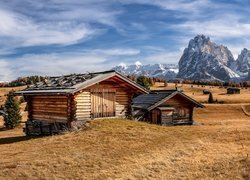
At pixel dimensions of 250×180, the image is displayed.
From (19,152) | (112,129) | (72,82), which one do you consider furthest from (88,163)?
(72,82)

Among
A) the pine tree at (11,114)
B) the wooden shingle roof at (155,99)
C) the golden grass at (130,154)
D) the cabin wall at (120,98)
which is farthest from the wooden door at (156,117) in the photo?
the pine tree at (11,114)

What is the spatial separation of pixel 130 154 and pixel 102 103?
1182cm

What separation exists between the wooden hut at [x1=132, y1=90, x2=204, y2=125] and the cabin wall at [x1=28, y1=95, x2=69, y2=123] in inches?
522

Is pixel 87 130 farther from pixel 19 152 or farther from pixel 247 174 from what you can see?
pixel 247 174

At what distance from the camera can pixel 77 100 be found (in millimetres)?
34625

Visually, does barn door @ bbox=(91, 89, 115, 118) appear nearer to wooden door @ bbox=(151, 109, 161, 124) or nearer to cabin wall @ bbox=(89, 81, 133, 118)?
cabin wall @ bbox=(89, 81, 133, 118)

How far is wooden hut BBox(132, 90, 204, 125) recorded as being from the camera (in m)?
49.0

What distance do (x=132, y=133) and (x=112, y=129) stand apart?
1.94m

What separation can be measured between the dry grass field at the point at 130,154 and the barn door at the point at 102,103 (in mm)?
2254

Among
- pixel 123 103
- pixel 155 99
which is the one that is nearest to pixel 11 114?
pixel 155 99

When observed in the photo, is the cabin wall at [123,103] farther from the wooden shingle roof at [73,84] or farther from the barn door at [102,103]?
the wooden shingle roof at [73,84]

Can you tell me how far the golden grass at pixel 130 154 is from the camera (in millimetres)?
22156

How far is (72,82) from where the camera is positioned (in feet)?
117

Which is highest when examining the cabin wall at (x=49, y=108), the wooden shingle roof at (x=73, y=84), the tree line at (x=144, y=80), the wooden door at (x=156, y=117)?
the tree line at (x=144, y=80)
